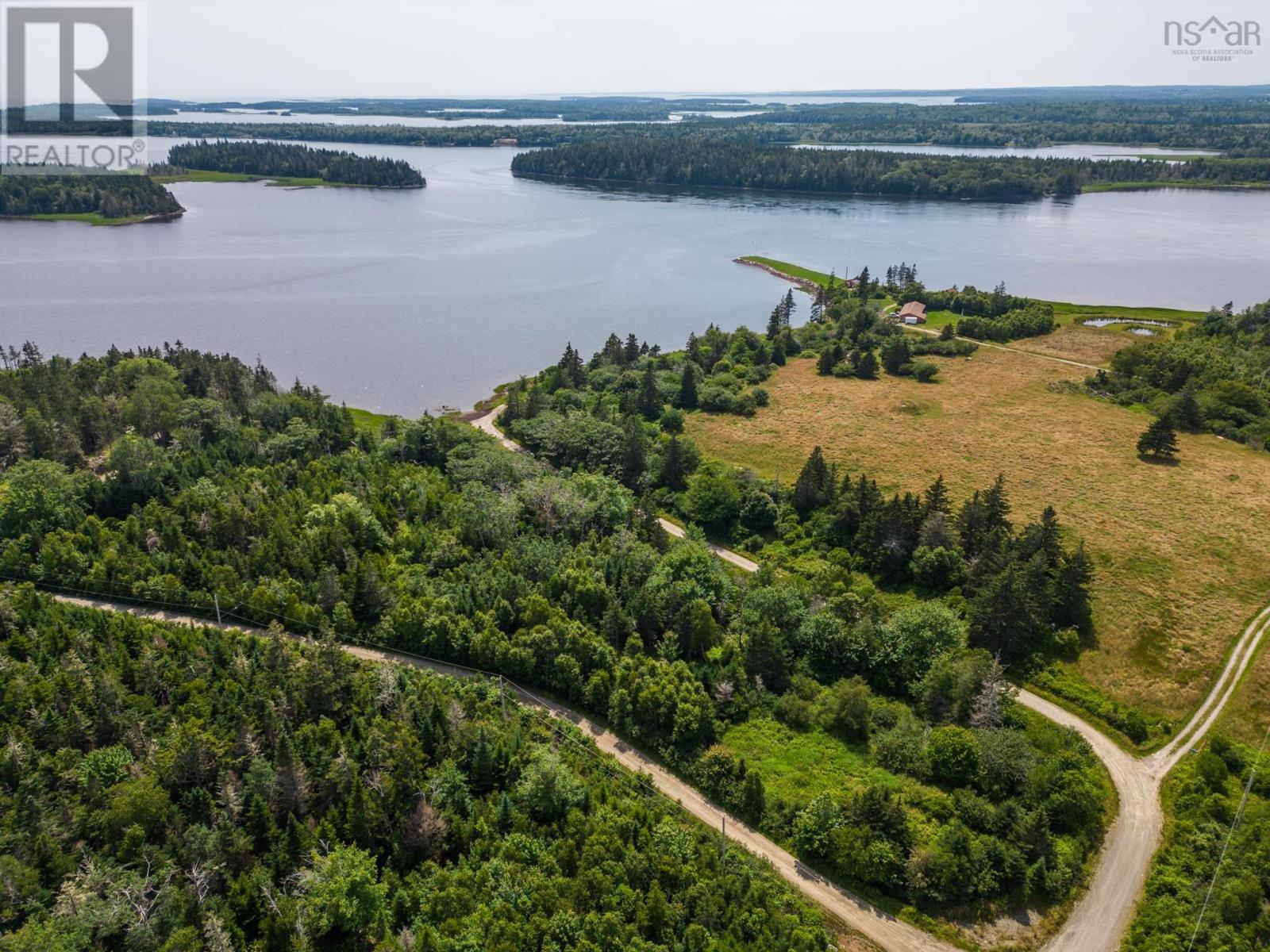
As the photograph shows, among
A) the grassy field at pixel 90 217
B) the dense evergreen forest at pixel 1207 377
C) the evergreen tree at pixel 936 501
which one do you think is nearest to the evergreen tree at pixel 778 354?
the dense evergreen forest at pixel 1207 377

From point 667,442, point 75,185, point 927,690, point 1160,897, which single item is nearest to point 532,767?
point 927,690

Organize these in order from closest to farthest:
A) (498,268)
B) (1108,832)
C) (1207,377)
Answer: (1108,832), (1207,377), (498,268)

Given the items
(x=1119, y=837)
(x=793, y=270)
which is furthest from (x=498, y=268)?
(x=1119, y=837)

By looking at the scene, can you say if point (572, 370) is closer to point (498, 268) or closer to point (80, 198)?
point (498, 268)

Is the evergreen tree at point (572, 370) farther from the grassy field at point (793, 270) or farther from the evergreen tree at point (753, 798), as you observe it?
the grassy field at point (793, 270)

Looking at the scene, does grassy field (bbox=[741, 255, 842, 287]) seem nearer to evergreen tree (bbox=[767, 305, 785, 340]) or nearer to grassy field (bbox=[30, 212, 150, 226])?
evergreen tree (bbox=[767, 305, 785, 340])

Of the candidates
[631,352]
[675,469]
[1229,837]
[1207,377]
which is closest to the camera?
[1229,837]
